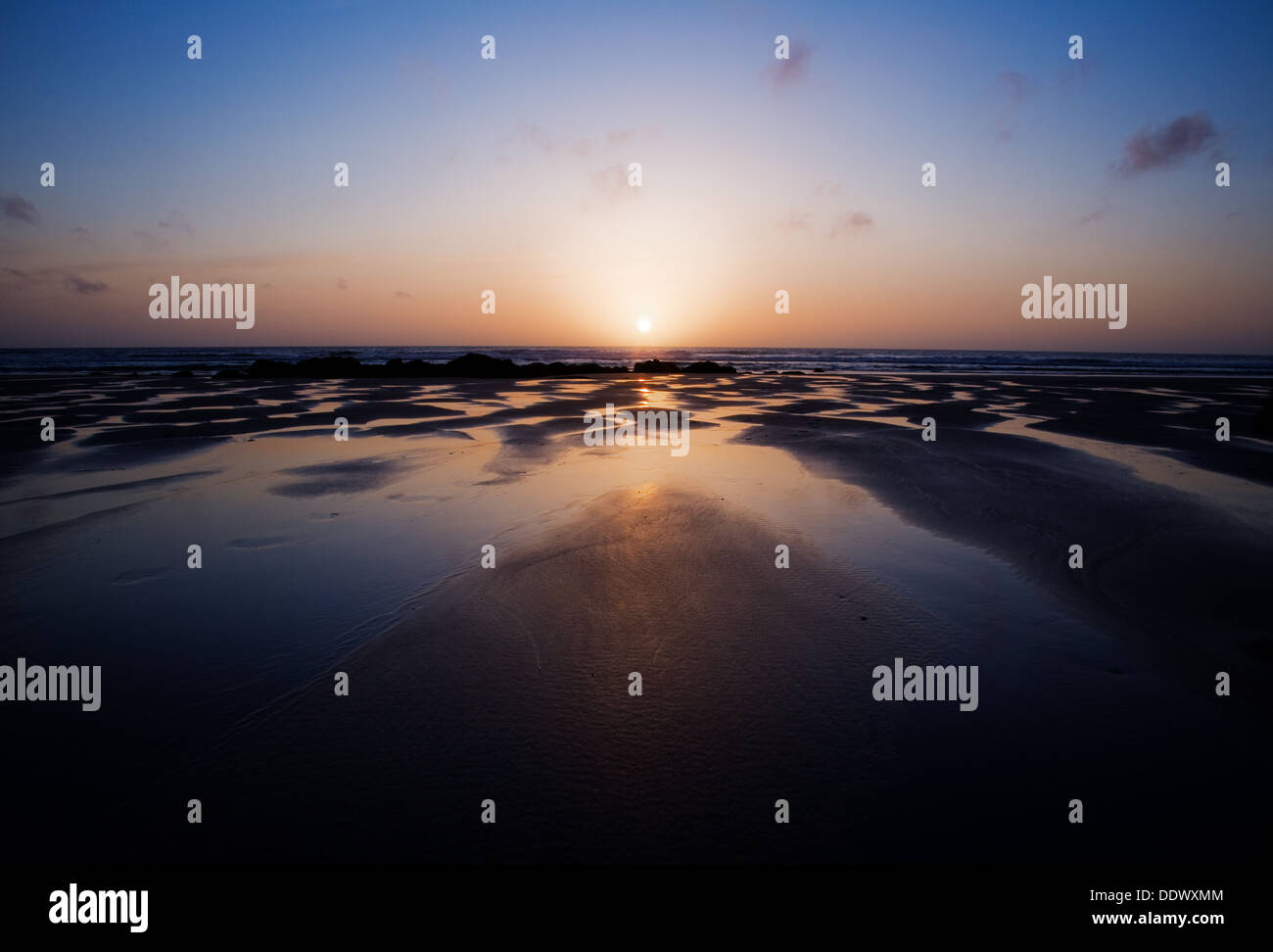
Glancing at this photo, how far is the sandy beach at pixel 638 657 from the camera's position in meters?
2.84

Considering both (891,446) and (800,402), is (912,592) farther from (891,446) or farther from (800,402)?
(800,402)

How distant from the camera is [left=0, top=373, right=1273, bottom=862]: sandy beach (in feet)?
9.33

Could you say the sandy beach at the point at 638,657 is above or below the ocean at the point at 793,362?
below

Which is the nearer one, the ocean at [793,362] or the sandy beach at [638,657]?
the sandy beach at [638,657]

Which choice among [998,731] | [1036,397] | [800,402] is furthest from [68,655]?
[1036,397]

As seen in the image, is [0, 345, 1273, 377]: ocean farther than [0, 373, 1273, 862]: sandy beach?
Yes

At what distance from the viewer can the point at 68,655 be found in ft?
14.4

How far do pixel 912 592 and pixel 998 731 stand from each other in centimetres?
205

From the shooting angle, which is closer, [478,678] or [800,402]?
[478,678]

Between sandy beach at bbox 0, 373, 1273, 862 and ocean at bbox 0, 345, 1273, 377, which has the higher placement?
ocean at bbox 0, 345, 1273, 377

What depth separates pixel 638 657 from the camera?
4332mm

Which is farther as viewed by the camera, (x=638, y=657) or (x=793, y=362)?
(x=793, y=362)

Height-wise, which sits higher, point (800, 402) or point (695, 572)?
point (800, 402)
